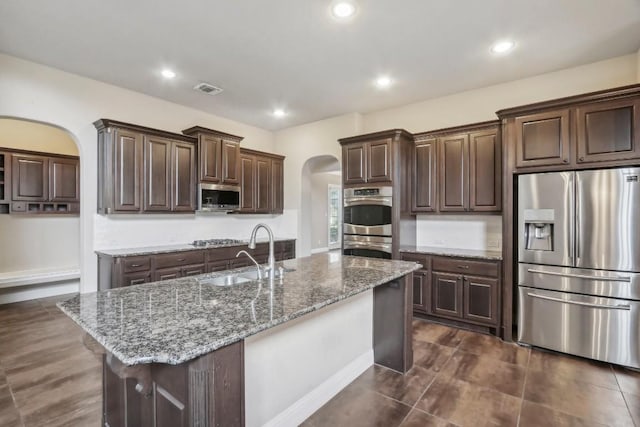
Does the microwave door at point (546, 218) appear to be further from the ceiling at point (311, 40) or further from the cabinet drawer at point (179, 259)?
the cabinet drawer at point (179, 259)

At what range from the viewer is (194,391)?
1102 millimetres

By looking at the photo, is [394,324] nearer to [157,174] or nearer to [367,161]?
[367,161]

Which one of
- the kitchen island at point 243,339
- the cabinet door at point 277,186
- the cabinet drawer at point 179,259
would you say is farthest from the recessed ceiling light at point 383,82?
the cabinet drawer at point 179,259

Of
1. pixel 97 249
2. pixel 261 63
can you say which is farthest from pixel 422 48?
pixel 97 249

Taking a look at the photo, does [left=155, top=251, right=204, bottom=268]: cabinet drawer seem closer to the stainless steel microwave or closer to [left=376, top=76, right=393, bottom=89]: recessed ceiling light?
the stainless steel microwave

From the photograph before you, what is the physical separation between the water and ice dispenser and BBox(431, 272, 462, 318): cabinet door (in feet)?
2.68

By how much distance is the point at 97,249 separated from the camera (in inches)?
150

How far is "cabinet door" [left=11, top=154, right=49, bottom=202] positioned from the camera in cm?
460

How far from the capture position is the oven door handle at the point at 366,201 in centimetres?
404

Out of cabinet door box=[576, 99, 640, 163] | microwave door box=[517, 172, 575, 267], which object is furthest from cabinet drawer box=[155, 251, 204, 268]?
cabinet door box=[576, 99, 640, 163]

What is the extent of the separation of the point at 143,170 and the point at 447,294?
3.99 meters

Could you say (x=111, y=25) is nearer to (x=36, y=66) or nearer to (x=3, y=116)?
→ (x=36, y=66)

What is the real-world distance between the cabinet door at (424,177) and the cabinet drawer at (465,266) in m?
0.71

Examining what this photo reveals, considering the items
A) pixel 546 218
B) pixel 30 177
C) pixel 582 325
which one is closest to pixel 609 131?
pixel 546 218
